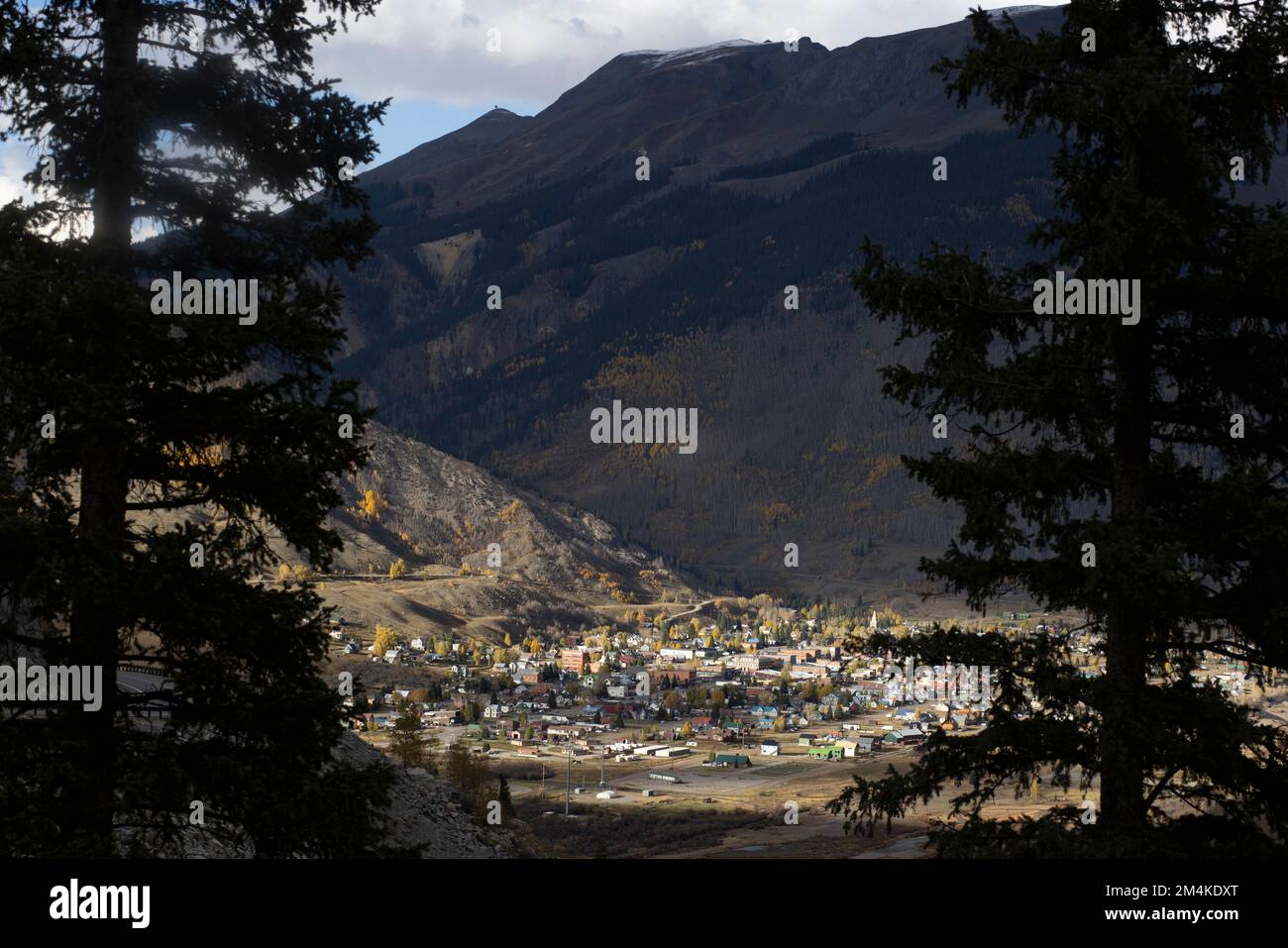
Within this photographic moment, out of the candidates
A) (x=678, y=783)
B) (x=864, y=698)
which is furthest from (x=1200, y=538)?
(x=864, y=698)

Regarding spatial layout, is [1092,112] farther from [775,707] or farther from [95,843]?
[775,707]

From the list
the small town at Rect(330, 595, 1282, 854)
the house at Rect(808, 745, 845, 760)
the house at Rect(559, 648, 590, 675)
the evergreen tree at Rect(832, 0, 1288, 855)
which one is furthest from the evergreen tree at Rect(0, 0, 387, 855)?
the house at Rect(559, 648, 590, 675)

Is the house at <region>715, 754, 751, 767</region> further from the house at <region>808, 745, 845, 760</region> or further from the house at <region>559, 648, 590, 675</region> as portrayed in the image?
the house at <region>559, 648, 590, 675</region>
